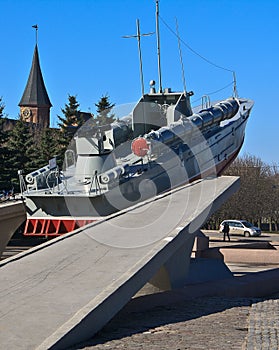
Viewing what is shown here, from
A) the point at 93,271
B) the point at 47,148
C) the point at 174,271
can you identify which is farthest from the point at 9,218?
the point at 47,148

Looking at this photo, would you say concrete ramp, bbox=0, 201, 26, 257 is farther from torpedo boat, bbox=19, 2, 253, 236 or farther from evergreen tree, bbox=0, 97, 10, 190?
evergreen tree, bbox=0, 97, 10, 190

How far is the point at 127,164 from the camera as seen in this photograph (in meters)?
18.8

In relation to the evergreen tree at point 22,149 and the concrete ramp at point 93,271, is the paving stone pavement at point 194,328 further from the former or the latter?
the evergreen tree at point 22,149

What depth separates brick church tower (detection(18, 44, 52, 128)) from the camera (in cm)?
8550

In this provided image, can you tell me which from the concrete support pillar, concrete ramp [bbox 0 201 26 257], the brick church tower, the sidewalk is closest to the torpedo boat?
concrete ramp [bbox 0 201 26 257]

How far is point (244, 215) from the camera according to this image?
51344mm

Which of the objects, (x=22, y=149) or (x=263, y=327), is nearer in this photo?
(x=263, y=327)

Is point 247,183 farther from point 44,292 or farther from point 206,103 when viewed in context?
point 44,292

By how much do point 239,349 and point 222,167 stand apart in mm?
17807

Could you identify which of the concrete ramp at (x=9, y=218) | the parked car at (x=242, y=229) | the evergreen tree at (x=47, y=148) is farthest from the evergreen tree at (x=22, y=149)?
the concrete ramp at (x=9, y=218)

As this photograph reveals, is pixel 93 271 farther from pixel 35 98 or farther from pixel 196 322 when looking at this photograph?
pixel 35 98

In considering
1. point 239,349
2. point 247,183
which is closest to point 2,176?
point 247,183

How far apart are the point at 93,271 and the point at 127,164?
8.40 m

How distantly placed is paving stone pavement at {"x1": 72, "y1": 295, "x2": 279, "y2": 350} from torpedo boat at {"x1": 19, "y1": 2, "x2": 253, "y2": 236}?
5.96 meters
